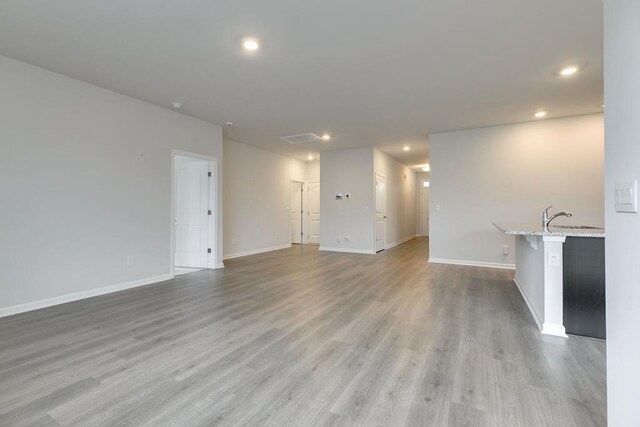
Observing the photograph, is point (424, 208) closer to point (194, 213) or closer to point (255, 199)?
point (255, 199)

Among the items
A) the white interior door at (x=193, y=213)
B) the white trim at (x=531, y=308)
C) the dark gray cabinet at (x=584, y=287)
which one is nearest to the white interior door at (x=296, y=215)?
the white interior door at (x=193, y=213)

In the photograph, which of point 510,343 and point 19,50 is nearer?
point 510,343

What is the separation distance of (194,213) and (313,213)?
4.57 meters

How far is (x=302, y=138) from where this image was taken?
6473 millimetres

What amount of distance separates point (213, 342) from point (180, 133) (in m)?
3.78

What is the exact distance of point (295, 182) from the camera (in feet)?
30.8

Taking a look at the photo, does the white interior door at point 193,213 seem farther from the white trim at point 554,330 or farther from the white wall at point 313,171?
the white trim at point 554,330

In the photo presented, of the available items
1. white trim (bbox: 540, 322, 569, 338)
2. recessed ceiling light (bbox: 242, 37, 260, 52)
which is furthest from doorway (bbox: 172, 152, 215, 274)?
white trim (bbox: 540, 322, 569, 338)

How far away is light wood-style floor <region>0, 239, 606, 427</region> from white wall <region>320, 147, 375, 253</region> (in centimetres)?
363

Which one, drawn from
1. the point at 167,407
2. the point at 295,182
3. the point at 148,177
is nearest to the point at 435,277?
the point at 167,407

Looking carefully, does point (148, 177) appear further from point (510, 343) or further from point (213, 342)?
point (510, 343)

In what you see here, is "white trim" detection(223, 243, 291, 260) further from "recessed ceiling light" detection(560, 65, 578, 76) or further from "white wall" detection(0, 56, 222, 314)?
"recessed ceiling light" detection(560, 65, 578, 76)

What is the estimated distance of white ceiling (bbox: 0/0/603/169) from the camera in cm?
238

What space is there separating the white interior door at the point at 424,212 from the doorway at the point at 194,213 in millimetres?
9075
